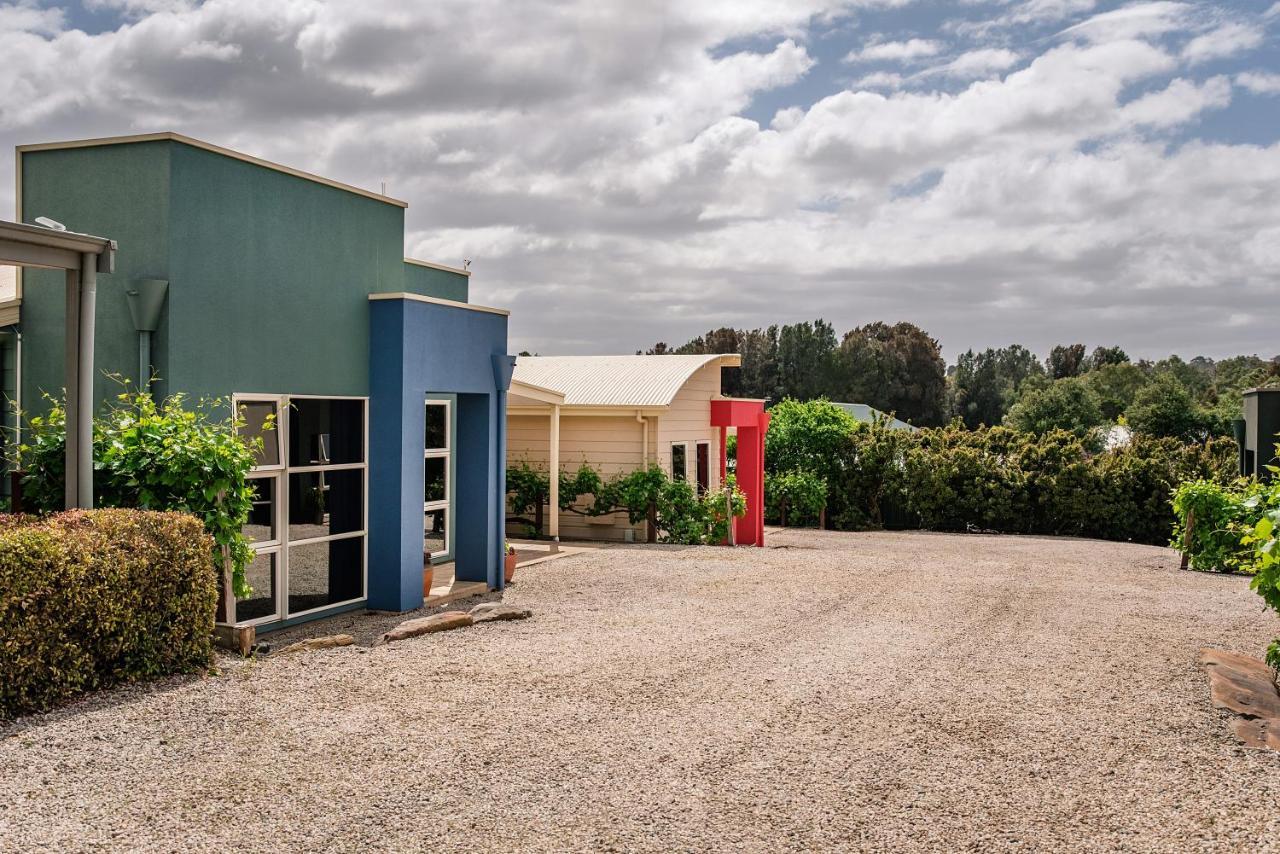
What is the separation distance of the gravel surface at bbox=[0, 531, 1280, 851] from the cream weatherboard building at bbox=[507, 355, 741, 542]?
347 inches

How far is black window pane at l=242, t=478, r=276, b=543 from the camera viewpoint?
9.26m

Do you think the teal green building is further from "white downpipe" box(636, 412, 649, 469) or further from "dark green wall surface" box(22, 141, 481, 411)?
"white downpipe" box(636, 412, 649, 469)

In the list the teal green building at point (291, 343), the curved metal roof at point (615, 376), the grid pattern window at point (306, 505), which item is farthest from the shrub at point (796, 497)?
the grid pattern window at point (306, 505)

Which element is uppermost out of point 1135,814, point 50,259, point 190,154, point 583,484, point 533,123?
point 533,123

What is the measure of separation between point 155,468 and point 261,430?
159 cm

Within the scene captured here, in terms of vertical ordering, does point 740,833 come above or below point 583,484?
below

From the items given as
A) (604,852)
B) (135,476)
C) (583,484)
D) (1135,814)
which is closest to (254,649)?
(135,476)

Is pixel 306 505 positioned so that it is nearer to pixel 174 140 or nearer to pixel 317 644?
pixel 317 644

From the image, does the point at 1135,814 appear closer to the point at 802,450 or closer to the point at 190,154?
the point at 190,154

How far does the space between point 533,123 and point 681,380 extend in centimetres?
623

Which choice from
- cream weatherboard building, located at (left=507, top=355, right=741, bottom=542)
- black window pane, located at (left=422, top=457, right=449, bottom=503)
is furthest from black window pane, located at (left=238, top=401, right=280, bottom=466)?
cream weatherboard building, located at (left=507, top=355, right=741, bottom=542)

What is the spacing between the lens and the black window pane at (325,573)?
979cm

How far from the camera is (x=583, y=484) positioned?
1873 centimetres

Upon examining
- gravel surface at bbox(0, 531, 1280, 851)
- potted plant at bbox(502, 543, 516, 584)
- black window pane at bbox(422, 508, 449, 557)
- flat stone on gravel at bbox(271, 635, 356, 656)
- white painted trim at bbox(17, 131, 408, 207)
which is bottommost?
gravel surface at bbox(0, 531, 1280, 851)
